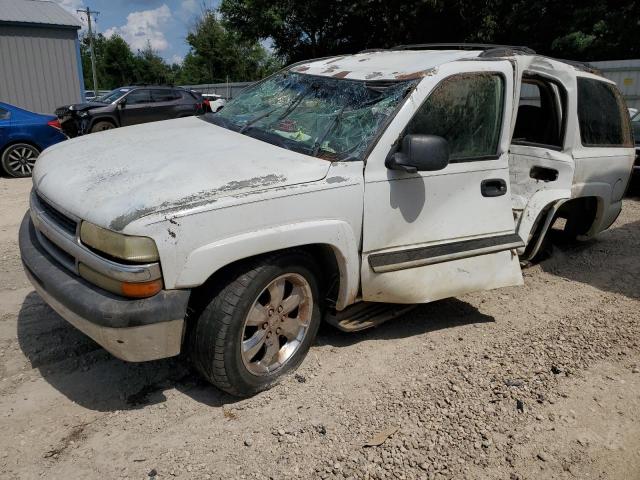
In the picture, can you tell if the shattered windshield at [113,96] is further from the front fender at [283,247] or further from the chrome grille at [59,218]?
the front fender at [283,247]

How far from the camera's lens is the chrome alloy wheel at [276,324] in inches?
120

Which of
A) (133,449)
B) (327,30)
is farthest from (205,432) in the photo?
(327,30)

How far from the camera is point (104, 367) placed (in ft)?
11.1

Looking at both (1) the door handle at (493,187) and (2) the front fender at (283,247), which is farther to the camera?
(1) the door handle at (493,187)

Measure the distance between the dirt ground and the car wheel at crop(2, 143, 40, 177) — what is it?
616cm

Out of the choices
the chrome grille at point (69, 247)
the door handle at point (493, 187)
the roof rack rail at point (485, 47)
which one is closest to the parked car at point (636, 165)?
the roof rack rail at point (485, 47)

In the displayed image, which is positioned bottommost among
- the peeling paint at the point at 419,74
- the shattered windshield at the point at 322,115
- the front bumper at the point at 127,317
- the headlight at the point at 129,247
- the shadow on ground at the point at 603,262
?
the shadow on ground at the point at 603,262

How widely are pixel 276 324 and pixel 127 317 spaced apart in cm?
89

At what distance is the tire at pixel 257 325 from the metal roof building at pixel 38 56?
15.9 metres

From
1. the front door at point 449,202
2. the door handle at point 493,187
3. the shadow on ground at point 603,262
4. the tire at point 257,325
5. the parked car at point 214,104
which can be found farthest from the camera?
the shadow on ground at point 603,262

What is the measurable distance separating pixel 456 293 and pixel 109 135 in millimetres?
2668

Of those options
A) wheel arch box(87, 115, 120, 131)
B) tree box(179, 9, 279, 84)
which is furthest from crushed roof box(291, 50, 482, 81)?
tree box(179, 9, 279, 84)

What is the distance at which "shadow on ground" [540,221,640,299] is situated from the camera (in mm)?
5202

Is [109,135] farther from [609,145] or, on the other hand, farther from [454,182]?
[609,145]
